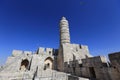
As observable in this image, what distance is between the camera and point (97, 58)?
9.48 meters

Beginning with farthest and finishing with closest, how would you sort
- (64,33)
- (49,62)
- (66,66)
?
(64,33), (49,62), (66,66)

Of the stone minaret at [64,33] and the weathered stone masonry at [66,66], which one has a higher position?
the stone minaret at [64,33]

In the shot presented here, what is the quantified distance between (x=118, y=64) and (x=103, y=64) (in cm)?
173

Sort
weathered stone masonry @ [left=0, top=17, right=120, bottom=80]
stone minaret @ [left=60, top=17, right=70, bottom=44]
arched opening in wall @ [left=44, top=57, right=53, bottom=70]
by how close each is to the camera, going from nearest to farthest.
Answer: weathered stone masonry @ [left=0, top=17, right=120, bottom=80] < arched opening in wall @ [left=44, top=57, right=53, bottom=70] < stone minaret @ [left=60, top=17, right=70, bottom=44]


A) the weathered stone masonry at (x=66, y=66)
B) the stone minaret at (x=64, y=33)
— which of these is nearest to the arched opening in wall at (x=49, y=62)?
the weathered stone masonry at (x=66, y=66)

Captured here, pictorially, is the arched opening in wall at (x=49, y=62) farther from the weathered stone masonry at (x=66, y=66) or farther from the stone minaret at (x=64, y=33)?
the stone minaret at (x=64, y=33)

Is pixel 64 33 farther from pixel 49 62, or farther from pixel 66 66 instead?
pixel 66 66

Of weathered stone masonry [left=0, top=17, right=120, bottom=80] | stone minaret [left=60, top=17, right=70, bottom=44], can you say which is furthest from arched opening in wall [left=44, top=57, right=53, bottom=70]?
stone minaret [left=60, top=17, right=70, bottom=44]

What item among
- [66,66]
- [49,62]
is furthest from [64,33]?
[66,66]

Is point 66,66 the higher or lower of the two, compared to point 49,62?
lower

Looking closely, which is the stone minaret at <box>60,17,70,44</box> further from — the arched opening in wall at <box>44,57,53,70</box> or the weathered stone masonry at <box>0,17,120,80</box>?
the arched opening in wall at <box>44,57,53,70</box>

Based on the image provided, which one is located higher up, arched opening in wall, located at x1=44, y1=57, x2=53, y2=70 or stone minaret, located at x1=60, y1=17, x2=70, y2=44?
stone minaret, located at x1=60, y1=17, x2=70, y2=44

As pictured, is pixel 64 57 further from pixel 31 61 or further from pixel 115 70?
pixel 115 70

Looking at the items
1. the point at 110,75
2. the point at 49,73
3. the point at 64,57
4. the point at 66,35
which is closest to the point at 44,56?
the point at 64,57
